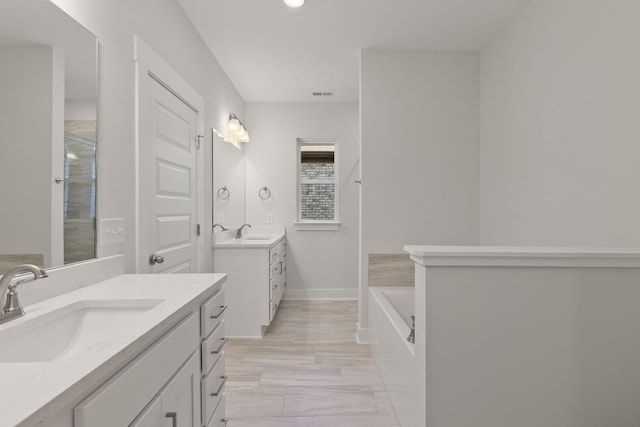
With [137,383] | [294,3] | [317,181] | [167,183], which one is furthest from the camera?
[317,181]

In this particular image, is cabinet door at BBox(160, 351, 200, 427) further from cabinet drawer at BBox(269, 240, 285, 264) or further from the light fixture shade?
the light fixture shade

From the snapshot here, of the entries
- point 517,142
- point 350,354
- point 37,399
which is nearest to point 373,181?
point 517,142

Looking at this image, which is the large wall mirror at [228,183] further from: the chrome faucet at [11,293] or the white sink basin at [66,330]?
the chrome faucet at [11,293]

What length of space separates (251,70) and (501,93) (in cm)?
229

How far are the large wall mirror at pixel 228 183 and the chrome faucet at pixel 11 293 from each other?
2.18m

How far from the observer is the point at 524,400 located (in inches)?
52.3

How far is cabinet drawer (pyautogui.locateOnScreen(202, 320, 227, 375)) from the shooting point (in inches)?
49.6

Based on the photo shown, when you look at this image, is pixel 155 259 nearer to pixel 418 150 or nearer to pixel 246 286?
pixel 246 286

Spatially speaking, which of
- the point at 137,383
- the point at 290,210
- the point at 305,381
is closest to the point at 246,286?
the point at 305,381

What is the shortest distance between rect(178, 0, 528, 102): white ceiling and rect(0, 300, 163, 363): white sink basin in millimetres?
2065

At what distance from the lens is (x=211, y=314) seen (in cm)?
134

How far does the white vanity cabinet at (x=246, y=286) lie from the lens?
3.05 meters

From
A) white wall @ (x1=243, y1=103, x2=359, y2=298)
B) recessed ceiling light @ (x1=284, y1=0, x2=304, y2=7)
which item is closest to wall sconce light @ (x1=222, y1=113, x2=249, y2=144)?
white wall @ (x1=243, y1=103, x2=359, y2=298)

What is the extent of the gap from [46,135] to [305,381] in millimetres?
1979
